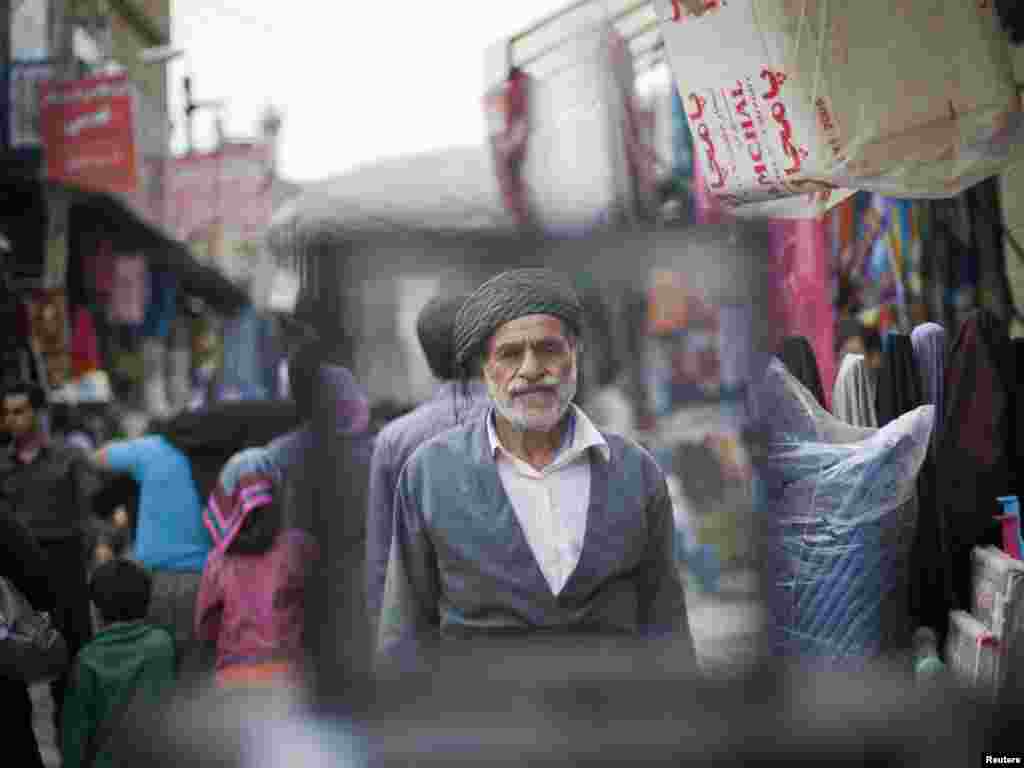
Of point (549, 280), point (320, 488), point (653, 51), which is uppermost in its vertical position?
point (653, 51)

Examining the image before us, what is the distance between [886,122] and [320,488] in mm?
2224

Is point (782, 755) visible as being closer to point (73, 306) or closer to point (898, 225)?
point (898, 225)

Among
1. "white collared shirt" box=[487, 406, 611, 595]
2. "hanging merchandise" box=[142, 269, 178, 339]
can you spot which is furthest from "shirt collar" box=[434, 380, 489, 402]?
"hanging merchandise" box=[142, 269, 178, 339]

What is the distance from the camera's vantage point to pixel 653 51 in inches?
186

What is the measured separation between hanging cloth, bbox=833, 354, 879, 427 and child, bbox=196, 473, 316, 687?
1915 mm

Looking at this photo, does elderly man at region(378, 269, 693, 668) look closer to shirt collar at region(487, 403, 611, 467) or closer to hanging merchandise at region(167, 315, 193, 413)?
shirt collar at region(487, 403, 611, 467)

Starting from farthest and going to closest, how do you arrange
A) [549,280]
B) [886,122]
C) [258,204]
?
[258,204] → [886,122] → [549,280]

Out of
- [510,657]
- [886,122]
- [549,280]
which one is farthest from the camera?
[886,122]

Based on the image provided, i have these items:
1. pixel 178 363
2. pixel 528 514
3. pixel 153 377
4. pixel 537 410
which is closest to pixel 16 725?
pixel 528 514

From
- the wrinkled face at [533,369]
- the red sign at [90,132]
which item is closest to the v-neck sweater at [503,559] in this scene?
the wrinkled face at [533,369]

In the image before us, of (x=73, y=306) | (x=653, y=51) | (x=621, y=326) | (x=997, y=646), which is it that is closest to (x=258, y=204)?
(x=73, y=306)

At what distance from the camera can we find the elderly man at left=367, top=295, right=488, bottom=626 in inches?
124

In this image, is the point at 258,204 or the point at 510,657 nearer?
the point at 510,657

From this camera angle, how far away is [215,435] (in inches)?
191
